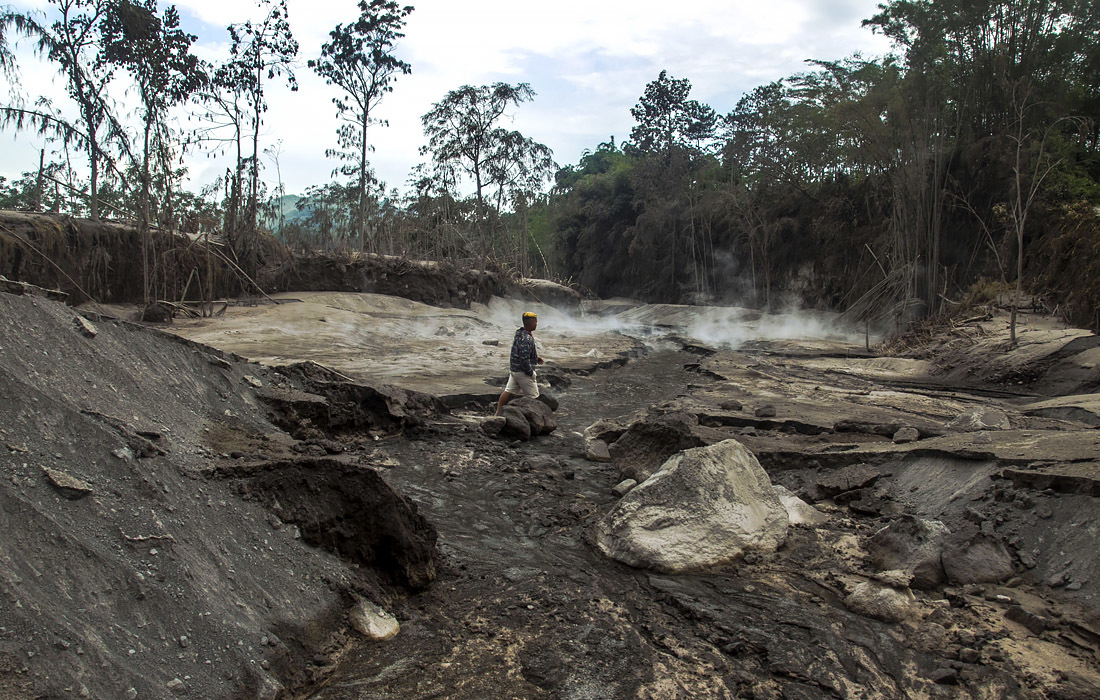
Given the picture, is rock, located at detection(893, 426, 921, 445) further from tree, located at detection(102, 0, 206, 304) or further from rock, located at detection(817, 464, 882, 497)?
tree, located at detection(102, 0, 206, 304)

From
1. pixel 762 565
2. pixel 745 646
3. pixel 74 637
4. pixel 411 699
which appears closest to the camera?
pixel 74 637

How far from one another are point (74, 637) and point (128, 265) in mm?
13138

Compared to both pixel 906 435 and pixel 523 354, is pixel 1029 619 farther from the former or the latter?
pixel 523 354

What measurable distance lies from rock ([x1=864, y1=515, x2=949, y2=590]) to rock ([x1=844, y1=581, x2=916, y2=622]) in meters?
0.18

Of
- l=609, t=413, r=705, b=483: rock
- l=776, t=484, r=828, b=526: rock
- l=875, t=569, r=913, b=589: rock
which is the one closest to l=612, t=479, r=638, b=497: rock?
l=609, t=413, r=705, b=483: rock

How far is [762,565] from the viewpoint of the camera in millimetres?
3812

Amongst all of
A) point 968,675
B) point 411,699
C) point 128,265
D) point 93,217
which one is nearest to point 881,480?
point 968,675

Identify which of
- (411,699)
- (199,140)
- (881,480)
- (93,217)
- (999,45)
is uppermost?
(999,45)

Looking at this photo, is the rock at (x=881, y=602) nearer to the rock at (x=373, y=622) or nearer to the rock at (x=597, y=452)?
the rock at (x=373, y=622)

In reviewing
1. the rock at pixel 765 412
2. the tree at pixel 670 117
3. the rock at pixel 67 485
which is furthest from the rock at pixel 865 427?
the tree at pixel 670 117

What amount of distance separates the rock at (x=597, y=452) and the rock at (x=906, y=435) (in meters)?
2.24

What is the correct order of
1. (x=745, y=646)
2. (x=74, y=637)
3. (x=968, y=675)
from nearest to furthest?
1. (x=74, y=637)
2. (x=968, y=675)
3. (x=745, y=646)

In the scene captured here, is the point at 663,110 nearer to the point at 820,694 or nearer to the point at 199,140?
the point at 199,140

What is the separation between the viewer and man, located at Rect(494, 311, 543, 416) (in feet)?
25.7
